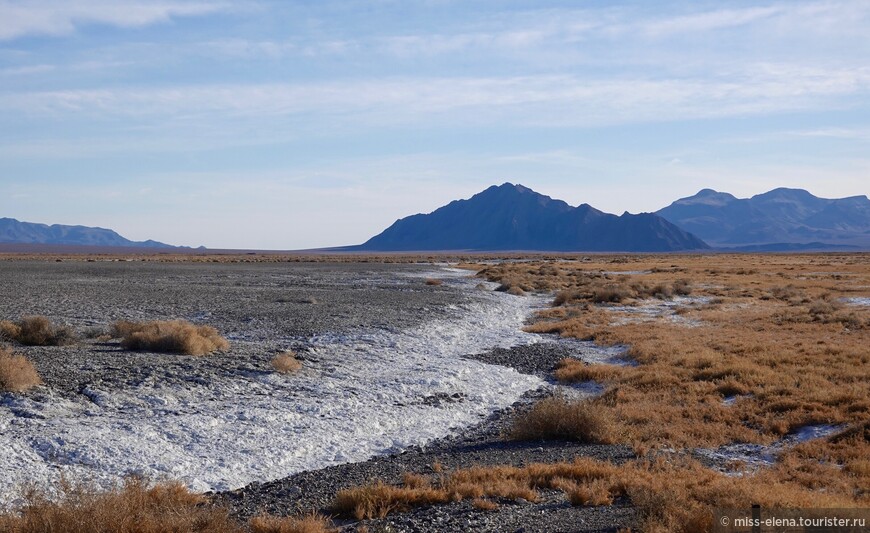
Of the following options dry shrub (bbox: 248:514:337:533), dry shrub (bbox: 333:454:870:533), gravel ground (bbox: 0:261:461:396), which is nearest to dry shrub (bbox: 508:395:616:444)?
dry shrub (bbox: 333:454:870:533)

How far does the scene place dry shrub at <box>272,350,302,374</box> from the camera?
19547 mm

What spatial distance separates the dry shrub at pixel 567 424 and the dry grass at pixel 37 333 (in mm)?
14558

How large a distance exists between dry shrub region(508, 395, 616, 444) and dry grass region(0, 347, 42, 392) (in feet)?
32.1

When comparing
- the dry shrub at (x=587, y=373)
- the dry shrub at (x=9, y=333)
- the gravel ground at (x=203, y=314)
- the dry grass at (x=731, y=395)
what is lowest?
the dry shrub at (x=587, y=373)

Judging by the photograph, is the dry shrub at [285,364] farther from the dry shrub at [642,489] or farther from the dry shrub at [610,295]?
the dry shrub at [610,295]

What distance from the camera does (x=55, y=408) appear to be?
14180 mm

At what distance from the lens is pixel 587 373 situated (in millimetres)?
21672

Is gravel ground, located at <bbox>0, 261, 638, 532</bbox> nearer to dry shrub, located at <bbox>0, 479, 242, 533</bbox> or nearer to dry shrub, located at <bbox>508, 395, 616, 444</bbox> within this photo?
dry shrub, located at <bbox>508, 395, 616, 444</bbox>

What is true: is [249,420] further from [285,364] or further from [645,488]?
[645,488]

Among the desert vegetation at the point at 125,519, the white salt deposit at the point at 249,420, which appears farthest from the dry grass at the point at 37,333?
the desert vegetation at the point at 125,519

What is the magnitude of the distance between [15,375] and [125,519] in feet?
28.8

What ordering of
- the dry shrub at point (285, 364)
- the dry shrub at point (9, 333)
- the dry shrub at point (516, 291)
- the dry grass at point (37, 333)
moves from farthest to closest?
the dry shrub at point (516, 291) → the dry shrub at point (9, 333) → the dry grass at point (37, 333) → the dry shrub at point (285, 364)

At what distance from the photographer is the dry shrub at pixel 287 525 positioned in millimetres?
8492

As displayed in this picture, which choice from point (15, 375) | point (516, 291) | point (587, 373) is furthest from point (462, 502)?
point (516, 291)
